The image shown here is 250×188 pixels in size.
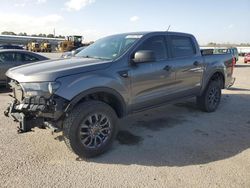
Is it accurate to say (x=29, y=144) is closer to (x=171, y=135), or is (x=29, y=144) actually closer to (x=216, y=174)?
(x=171, y=135)

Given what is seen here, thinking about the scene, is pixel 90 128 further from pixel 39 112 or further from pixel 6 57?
pixel 6 57

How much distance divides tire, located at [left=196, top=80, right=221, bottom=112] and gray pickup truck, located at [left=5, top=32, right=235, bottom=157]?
942mm

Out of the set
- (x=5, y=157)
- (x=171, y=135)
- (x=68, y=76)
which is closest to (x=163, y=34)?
(x=171, y=135)

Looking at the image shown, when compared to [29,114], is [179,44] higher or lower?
higher

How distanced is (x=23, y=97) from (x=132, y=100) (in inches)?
71.2

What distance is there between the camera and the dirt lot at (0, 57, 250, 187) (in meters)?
3.68

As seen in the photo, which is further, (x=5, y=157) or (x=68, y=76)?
(x=5, y=157)

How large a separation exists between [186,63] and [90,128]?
109 inches

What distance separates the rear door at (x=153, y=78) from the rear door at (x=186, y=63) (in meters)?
0.25

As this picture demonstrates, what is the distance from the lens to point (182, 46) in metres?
6.12

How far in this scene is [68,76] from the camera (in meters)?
4.00

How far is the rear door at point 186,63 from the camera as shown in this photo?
5809 mm

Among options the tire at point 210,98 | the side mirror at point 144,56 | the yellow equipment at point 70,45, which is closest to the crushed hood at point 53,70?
the side mirror at point 144,56

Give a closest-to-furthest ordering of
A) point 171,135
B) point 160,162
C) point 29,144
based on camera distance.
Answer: point 160,162
point 29,144
point 171,135
